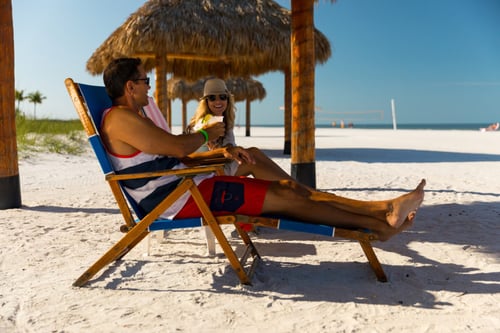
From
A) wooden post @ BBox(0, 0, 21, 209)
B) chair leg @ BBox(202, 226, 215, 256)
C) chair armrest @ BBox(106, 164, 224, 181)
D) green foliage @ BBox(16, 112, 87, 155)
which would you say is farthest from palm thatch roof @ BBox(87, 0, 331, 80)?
chair armrest @ BBox(106, 164, 224, 181)

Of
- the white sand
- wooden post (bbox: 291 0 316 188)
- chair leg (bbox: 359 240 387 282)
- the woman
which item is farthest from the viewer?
wooden post (bbox: 291 0 316 188)

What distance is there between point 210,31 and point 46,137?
443 centimetres

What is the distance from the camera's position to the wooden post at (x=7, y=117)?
441 cm

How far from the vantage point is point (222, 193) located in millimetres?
2357

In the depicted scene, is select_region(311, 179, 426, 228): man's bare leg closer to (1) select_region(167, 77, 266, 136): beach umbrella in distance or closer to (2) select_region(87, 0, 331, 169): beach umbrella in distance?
(2) select_region(87, 0, 331, 169): beach umbrella in distance

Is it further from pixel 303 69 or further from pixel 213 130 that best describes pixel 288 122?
pixel 213 130

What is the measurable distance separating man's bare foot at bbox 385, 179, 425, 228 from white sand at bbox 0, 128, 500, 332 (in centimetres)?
36

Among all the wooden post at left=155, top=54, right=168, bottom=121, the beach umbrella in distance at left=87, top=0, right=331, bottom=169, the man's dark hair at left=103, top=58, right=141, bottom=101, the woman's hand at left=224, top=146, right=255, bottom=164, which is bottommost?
the woman's hand at left=224, top=146, right=255, bottom=164

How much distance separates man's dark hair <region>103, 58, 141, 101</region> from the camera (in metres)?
2.39

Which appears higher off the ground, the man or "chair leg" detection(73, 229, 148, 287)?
the man

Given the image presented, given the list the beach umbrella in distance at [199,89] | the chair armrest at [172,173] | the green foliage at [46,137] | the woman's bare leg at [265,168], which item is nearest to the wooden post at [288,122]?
the green foliage at [46,137]

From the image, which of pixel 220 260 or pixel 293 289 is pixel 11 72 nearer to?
pixel 220 260

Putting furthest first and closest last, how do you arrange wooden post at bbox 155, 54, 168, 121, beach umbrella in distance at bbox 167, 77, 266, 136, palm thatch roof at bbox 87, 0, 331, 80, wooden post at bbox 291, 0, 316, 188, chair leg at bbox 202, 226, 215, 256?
beach umbrella in distance at bbox 167, 77, 266, 136
wooden post at bbox 155, 54, 168, 121
palm thatch roof at bbox 87, 0, 331, 80
wooden post at bbox 291, 0, 316, 188
chair leg at bbox 202, 226, 215, 256

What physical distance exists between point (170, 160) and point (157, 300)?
0.74 m
